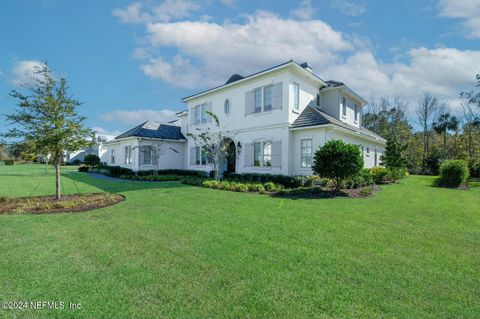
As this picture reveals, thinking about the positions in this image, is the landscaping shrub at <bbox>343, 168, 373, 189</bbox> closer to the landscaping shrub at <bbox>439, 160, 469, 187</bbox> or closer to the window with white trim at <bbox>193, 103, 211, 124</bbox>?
the landscaping shrub at <bbox>439, 160, 469, 187</bbox>

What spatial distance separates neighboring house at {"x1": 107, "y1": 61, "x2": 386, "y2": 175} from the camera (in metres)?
15.1

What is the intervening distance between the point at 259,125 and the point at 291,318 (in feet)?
47.4

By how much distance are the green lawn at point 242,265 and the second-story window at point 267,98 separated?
401 inches

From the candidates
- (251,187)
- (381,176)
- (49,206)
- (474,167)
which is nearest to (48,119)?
(49,206)

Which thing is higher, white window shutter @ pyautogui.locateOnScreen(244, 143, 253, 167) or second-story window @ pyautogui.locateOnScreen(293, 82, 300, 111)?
second-story window @ pyautogui.locateOnScreen(293, 82, 300, 111)

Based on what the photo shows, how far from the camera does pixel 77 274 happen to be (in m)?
3.65

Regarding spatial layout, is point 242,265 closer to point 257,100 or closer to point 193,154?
point 257,100

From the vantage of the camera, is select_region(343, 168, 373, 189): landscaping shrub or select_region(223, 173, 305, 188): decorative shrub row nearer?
select_region(343, 168, 373, 189): landscaping shrub

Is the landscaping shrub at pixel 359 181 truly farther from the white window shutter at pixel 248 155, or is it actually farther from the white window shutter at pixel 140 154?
the white window shutter at pixel 140 154

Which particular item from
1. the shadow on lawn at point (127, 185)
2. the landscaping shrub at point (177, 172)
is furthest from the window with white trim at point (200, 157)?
the shadow on lawn at point (127, 185)

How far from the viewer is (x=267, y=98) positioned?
16.4 metres

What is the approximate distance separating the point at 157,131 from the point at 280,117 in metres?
12.9

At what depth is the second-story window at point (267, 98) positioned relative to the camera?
16.1 m

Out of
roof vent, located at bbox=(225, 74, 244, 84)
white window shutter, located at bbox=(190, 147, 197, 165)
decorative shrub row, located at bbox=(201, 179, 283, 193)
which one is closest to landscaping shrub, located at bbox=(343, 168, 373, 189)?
decorative shrub row, located at bbox=(201, 179, 283, 193)
